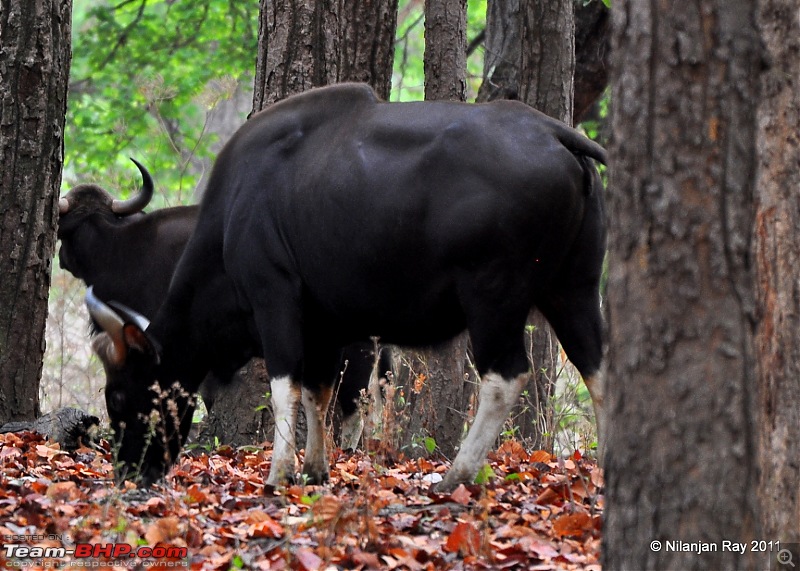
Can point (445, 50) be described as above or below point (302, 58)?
above

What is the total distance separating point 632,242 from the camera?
3689 mm

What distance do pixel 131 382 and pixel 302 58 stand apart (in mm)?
2652

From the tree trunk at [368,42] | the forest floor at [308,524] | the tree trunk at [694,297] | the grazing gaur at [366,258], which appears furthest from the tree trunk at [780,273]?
→ the tree trunk at [368,42]

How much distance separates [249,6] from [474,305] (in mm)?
12637

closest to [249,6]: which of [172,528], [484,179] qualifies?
[484,179]

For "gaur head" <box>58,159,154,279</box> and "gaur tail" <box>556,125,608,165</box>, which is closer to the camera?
"gaur tail" <box>556,125,608,165</box>

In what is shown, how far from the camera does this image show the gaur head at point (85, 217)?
10687 mm

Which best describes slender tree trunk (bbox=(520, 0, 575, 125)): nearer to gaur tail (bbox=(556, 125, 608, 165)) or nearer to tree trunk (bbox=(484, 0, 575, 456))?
tree trunk (bbox=(484, 0, 575, 456))

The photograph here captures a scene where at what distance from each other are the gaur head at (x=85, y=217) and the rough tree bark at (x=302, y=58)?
298 centimetres

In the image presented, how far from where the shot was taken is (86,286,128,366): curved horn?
263 inches

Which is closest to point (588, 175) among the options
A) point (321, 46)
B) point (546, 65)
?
point (321, 46)

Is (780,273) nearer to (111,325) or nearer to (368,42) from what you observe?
(111,325)

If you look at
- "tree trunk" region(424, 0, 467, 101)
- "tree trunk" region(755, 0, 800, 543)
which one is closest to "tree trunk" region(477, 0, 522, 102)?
"tree trunk" region(424, 0, 467, 101)

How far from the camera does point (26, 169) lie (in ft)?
25.8
